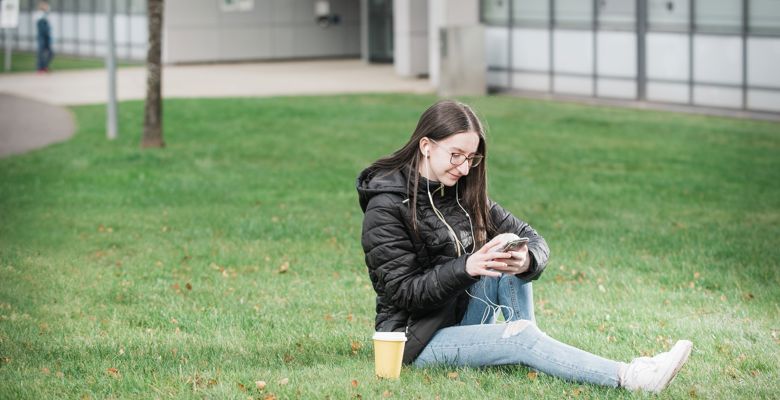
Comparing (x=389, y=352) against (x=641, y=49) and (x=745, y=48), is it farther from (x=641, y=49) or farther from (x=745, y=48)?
(x=641, y=49)

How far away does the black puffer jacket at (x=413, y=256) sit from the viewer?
558 cm

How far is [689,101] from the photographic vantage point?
22312 mm

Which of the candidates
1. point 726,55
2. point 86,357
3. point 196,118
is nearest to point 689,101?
point 726,55

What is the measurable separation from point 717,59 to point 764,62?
3.34 ft

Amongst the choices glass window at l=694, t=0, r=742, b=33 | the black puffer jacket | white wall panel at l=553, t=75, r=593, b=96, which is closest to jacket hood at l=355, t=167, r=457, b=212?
the black puffer jacket

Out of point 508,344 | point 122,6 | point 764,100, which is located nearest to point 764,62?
point 764,100

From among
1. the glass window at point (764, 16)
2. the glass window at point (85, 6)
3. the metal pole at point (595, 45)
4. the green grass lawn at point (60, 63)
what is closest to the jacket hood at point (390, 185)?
the glass window at point (764, 16)

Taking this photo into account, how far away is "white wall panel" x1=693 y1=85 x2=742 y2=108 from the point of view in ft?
69.9

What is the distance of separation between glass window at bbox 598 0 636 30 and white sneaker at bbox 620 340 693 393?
18.3 m

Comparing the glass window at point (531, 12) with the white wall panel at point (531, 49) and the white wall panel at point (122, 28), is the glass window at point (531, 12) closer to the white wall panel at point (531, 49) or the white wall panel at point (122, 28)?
the white wall panel at point (531, 49)

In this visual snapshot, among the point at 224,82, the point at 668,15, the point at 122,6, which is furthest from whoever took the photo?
the point at 122,6

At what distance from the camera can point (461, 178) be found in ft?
19.3

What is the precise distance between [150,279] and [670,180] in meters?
7.07

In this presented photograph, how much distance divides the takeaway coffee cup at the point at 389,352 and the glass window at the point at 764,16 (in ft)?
52.8
